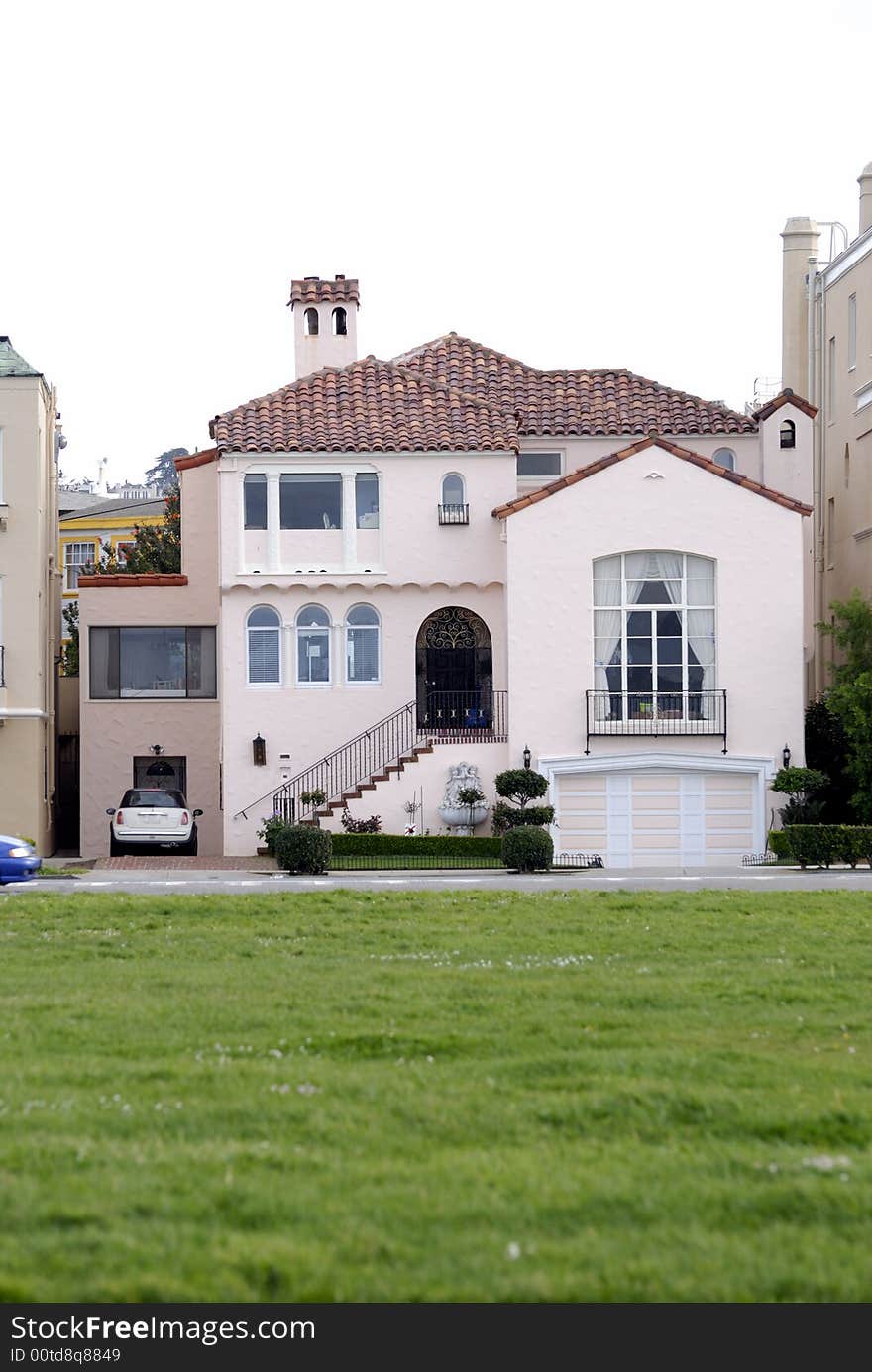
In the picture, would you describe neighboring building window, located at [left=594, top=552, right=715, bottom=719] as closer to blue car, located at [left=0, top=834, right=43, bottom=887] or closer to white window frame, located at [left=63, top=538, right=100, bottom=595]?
blue car, located at [left=0, top=834, right=43, bottom=887]

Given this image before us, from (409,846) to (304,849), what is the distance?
4265 mm

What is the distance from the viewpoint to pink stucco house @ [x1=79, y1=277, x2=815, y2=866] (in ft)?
115

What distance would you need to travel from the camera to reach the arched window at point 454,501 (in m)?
37.3

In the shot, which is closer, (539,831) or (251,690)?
(539,831)

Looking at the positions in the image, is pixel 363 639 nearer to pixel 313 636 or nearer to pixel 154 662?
pixel 313 636

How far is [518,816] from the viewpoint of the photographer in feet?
108

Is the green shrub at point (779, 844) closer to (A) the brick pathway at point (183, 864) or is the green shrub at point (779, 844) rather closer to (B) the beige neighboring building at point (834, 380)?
(B) the beige neighboring building at point (834, 380)

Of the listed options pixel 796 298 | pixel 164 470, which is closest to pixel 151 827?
pixel 796 298

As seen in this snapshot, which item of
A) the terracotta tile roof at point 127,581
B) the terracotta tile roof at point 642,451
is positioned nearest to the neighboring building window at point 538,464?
the terracotta tile roof at point 642,451

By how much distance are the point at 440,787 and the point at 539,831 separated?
577 cm
